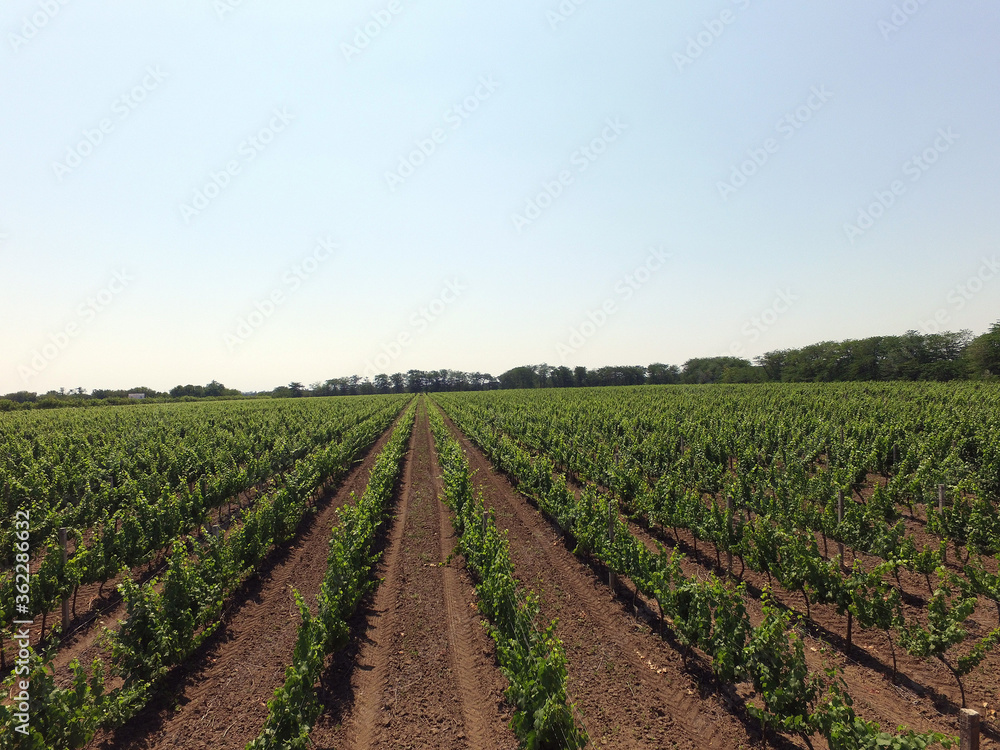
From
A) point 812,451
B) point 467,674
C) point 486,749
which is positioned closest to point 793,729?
point 486,749

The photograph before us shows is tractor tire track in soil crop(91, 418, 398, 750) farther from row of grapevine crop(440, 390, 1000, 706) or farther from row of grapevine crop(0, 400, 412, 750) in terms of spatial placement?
row of grapevine crop(440, 390, 1000, 706)

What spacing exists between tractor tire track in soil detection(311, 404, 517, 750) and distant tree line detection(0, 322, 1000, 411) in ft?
272

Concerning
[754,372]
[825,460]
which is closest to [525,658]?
[825,460]

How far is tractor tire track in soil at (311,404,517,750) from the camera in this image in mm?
5133

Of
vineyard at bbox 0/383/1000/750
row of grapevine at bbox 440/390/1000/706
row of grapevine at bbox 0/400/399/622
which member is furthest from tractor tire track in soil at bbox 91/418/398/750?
row of grapevine at bbox 440/390/1000/706

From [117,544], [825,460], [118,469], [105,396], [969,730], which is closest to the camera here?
[969,730]

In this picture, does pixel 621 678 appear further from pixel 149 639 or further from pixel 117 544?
pixel 117 544

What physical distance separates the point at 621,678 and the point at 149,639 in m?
6.98

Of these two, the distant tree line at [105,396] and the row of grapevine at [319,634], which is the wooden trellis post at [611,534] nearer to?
the row of grapevine at [319,634]

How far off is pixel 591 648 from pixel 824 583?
3803 mm

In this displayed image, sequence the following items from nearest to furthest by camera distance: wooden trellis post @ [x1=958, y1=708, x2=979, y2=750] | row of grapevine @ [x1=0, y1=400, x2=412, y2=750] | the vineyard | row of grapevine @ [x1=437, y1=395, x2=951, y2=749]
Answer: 1. wooden trellis post @ [x1=958, y1=708, x2=979, y2=750]
2. row of grapevine @ [x1=437, y1=395, x2=951, y2=749]
3. row of grapevine @ [x1=0, y1=400, x2=412, y2=750]
4. the vineyard

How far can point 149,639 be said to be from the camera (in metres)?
6.09

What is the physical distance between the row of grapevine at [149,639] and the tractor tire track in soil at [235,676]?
0.31 m

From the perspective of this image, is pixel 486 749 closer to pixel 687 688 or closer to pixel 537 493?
pixel 687 688
